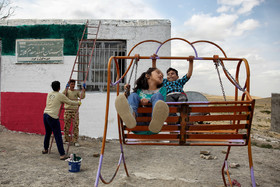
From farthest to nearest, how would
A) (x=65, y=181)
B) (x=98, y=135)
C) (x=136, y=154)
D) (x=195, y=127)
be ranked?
(x=98, y=135), (x=136, y=154), (x=65, y=181), (x=195, y=127)

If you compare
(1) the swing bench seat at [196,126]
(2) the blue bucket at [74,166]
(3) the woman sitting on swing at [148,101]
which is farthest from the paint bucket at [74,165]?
(3) the woman sitting on swing at [148,101]

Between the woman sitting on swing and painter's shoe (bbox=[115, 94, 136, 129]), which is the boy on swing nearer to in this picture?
the woman sitting on swing

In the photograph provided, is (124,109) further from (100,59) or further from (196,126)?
(100,59)

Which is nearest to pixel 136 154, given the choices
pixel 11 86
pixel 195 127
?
pixel 195 127

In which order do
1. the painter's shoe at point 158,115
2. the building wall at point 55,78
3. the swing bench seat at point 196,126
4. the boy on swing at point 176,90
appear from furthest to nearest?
the building wall at point 55,78 → the boy on swing at point 176,90 → the swing bench seat at point 196,126 → the painter's shoe at point 158,115

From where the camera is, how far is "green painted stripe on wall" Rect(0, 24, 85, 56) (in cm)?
679

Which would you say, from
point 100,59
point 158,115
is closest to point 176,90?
point 158,115

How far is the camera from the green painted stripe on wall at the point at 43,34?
6793 mm

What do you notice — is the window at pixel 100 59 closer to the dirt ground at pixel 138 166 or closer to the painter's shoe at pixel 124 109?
the dirt ground at pixel 138 166

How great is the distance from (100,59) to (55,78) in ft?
4.65

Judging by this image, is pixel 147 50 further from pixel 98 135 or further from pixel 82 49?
pixel 98 135

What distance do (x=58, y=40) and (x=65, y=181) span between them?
4.66 metres

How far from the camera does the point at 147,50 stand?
6.68 meters

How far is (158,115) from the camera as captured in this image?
86.7 inches
